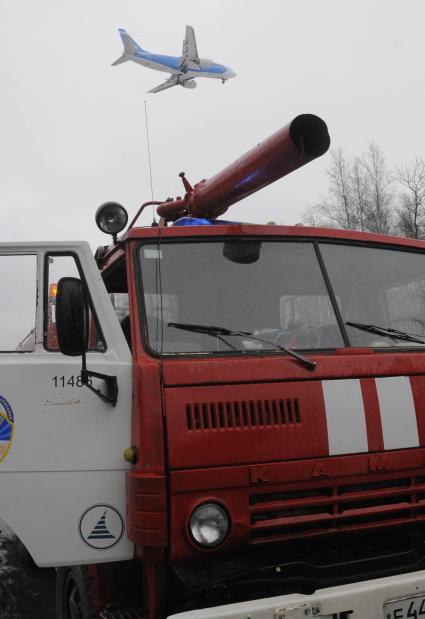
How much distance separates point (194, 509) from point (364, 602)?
766mm

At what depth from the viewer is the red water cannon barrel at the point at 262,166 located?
284cm

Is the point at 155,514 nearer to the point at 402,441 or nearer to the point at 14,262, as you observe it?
the point at 402,441

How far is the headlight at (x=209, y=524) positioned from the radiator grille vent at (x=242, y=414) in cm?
34

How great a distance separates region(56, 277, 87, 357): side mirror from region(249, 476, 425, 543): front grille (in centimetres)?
104

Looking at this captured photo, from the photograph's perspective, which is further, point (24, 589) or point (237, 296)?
point (24, 589)

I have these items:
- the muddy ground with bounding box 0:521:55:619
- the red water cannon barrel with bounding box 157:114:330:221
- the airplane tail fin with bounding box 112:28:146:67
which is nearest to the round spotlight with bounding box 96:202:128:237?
the red water cannon barrel with bounding box 157:114:330:221

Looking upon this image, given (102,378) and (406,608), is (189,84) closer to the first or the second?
(102,378)

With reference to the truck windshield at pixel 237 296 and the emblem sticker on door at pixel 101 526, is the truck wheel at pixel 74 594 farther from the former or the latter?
the truck windshield at pixel 237 296

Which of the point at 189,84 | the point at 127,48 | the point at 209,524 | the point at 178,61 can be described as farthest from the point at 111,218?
the point at 127,48

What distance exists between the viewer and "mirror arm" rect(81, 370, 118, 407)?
8.53ft

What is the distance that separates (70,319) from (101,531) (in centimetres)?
96

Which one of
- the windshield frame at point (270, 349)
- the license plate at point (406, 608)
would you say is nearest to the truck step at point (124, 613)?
the license plate at point (406, 608)

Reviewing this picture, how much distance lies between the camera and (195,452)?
2457 millimetres

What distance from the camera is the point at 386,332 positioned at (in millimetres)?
3156
